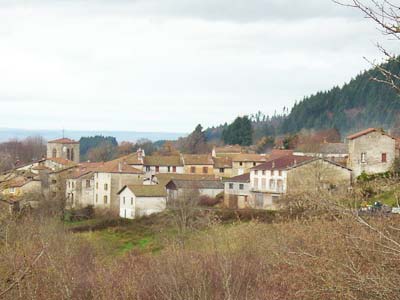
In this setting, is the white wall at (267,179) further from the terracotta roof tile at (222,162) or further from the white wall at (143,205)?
the terracotta roof tile at (222,162)

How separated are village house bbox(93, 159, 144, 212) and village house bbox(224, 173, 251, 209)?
308 inches

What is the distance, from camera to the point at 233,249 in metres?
24.7

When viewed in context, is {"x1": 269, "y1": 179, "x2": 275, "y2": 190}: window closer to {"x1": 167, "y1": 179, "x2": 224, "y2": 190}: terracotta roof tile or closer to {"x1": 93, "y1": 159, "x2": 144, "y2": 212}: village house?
{"x1": 167, "y1": 179, "x2": 224, "y2": 190}: terracotta roof tile

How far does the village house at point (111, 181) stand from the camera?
174 ft

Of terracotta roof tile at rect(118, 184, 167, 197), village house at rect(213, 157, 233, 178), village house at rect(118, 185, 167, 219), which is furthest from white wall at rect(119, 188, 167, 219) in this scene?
village house at rect(213, 157, 233, 178)

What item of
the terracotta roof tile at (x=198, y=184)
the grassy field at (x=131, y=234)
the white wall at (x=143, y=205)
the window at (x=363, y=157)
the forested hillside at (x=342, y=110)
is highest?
the forested hillside at (x=342, y=110)

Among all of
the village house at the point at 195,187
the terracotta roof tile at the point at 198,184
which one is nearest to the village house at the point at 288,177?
the village house at the point at 195,187

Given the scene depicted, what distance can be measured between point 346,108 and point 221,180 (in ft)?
186

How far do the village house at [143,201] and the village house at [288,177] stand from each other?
6451 millimetres

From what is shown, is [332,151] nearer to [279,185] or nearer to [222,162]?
[279,185]

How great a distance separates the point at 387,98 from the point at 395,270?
9120 centimetres

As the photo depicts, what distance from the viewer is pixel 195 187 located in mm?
50344

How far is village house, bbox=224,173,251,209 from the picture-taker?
49.2m

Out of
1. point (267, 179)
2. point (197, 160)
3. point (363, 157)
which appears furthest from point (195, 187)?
point (197, 160)
